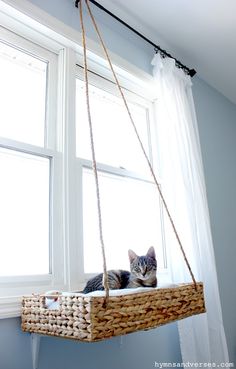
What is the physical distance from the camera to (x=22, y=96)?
1438mm

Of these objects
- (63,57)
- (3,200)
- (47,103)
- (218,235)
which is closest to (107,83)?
(63,57)

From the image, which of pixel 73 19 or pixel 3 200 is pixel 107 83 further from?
pixel 3 200

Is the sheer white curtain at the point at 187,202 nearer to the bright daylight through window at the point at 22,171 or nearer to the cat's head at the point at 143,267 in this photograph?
the cat's head at the point at 143,267

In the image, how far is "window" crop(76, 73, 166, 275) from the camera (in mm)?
1515

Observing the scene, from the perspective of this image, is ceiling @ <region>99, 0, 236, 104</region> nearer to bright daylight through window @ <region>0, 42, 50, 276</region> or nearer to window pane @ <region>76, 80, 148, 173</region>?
window pane @ <region>76, 80, 148, 173</region>

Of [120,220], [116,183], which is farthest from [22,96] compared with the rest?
[120,220]

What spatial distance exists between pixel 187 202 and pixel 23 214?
0.94m

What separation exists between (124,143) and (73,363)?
1220 mm

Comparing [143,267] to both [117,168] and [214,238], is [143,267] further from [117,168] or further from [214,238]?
[214,238]

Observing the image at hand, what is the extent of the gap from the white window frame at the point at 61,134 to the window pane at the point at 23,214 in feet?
0.15

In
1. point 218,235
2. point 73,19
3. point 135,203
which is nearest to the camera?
point 73,19

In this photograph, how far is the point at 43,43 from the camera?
5.04 feet

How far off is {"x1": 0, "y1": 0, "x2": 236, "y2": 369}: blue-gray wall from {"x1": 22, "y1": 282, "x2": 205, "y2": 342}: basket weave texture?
0.13 m

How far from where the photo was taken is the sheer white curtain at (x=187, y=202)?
59.6 inches
